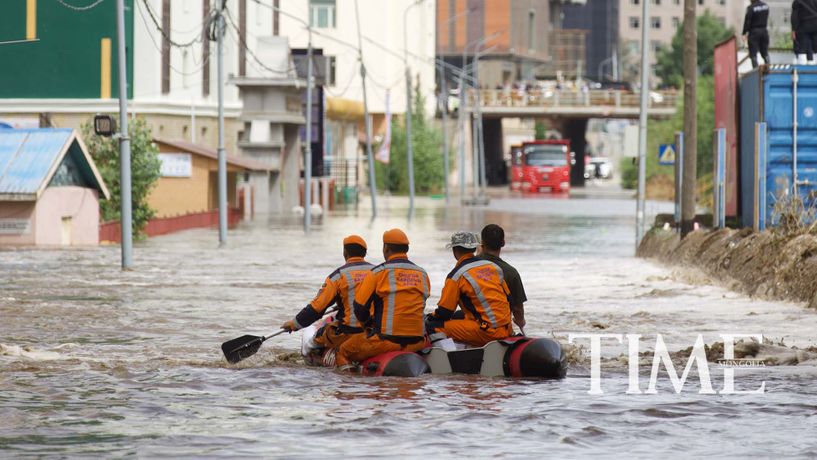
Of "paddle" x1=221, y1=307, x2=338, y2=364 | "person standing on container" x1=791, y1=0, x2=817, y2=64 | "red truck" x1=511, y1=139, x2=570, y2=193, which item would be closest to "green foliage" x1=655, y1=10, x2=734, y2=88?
"red truck" x1=511, y1=139, x2=570, y2=193

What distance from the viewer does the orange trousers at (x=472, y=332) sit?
1428 cm

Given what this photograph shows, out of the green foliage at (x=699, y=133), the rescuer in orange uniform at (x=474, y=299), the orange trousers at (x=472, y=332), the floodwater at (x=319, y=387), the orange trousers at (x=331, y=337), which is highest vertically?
the green foliage at (x=699, y=133)

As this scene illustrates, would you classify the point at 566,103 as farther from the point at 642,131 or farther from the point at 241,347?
the point at 241,347

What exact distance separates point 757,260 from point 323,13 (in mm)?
A: 77107

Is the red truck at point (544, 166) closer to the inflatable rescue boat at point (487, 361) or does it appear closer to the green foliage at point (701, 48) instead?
the green foliage at point (701, 48)

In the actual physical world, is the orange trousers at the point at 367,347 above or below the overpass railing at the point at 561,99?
below

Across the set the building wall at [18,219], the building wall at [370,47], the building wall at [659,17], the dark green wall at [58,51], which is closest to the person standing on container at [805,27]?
the building wall at [18,219]

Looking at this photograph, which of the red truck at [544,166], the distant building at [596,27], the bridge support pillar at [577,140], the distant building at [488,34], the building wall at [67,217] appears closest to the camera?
the building wall at [67,217]

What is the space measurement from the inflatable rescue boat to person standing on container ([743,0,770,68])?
1612 cm

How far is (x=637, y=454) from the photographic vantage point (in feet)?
35.3

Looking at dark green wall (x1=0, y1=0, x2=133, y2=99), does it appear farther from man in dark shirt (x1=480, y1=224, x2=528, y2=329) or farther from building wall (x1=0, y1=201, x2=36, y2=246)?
man in dark shirt (x1=480, y1=224, x2=528, y2=329)

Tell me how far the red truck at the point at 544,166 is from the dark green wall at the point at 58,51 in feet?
133

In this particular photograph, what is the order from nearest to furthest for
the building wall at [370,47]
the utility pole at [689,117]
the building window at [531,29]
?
the utility pole at [689,117] → the building wall at [370,47] → the building window at [531,29]

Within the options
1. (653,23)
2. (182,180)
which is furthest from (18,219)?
(653,23)
